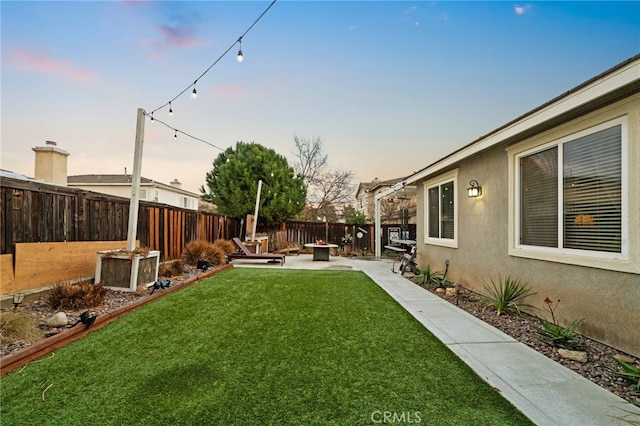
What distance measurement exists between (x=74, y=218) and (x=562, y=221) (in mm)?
7475

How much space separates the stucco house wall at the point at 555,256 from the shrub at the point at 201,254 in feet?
20.5

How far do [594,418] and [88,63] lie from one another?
10480mm

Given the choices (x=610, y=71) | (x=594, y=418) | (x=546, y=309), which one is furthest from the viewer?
(x=546, y=309)

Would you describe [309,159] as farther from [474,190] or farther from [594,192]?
[594,192]

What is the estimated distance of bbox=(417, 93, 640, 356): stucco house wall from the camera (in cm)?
280

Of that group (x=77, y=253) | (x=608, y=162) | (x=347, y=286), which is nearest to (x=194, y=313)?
(x=77, y=253)

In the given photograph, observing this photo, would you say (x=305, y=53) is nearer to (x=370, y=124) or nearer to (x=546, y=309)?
(x=370, y=124)

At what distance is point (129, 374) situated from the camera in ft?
7.83

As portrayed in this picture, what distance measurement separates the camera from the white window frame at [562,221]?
9.47ft

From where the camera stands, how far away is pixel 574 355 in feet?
9.20

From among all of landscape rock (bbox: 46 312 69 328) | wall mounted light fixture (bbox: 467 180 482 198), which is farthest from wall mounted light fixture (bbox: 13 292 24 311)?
wall mounted light fixture (bbox: 467 180 482 198)

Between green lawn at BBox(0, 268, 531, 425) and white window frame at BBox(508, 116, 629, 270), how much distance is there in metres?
1.99

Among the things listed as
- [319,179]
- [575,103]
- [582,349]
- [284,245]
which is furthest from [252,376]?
[319,179]

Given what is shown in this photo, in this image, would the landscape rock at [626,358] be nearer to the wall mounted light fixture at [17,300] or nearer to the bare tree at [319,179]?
the wall mounted light fixture at [17,300]
